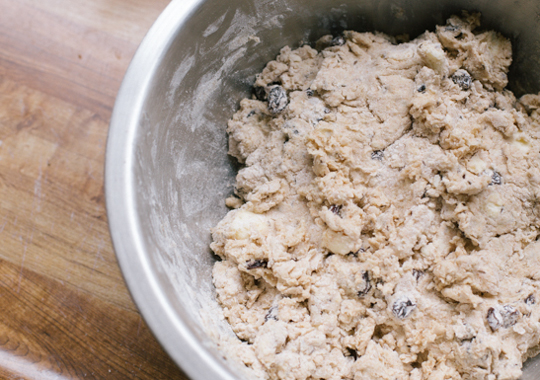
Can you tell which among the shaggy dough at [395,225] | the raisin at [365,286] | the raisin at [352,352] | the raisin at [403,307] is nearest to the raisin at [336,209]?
the shaggy dough at [395,225]

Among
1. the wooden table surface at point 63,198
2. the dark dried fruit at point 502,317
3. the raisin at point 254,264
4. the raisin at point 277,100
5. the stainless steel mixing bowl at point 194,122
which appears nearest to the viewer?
the stainless steel mixing bowl at point 194,122

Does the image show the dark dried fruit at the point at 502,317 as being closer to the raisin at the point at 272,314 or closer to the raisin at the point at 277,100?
the raisin at the point at 272,314

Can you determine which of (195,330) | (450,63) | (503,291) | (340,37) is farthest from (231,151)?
(503,291)

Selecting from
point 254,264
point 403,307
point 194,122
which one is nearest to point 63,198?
point 194,122

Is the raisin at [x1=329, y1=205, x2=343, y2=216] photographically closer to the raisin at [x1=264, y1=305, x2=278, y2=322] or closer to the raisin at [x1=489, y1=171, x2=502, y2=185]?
the raisin at [x1=264, y1=305, x2=278, y2=322]

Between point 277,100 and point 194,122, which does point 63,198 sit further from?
point 277,100

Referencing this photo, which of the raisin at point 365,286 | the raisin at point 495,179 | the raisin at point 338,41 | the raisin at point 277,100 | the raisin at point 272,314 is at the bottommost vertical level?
the raisin at point 272,314
